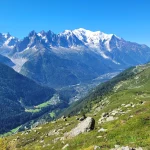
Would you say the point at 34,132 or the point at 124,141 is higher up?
the point at 124,141

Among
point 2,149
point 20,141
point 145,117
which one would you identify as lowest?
point 20,141

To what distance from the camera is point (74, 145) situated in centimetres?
6400

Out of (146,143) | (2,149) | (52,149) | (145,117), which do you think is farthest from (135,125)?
(2,149)

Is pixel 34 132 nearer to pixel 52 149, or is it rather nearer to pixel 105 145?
pixel 52 149

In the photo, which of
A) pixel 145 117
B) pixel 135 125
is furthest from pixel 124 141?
pixel 145 117

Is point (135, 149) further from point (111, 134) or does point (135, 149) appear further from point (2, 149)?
point (2, 149)

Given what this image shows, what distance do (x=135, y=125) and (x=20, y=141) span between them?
117 meters

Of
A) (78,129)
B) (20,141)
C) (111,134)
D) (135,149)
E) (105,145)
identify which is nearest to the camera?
(135,149)

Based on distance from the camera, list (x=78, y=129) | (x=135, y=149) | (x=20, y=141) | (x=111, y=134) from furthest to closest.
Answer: (x=20, y=141) → (x=78, y=129) → (x=111, y=134) → (x=135, y=149)

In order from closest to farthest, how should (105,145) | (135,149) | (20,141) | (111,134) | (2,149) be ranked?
(135,149) → (105,145) → (111,134) → (2,149) → (20,141)

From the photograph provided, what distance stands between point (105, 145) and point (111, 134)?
1187cm

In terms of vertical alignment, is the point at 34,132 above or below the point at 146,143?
below

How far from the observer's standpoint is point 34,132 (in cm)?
17725

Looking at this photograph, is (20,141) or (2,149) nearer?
(2,149)
